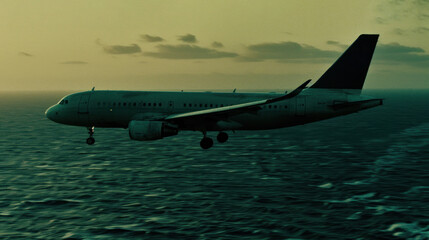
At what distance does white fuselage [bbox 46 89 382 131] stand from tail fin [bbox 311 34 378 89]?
76 centimetres

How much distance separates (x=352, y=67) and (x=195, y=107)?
14839 millimetres

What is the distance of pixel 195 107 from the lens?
135ft

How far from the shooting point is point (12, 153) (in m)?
43.4

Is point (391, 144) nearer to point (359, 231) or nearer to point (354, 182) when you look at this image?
point (354, 182)

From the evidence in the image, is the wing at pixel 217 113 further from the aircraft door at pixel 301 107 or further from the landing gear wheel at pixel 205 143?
the aircraft door at pixel 301 107

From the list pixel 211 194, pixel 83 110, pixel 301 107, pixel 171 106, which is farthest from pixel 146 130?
pixel 301 107

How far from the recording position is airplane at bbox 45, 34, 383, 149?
39.9 m

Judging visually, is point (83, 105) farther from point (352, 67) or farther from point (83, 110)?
point (352, 67)

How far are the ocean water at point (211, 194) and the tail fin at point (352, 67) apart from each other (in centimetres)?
701

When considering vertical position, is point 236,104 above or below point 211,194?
above

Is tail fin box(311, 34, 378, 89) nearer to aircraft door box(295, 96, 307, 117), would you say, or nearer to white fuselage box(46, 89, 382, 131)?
white fuselage box(46, 89, 382, 131)

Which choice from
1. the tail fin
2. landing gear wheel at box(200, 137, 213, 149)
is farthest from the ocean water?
the tail fin

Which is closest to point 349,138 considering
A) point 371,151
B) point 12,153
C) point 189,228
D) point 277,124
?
point 371,151

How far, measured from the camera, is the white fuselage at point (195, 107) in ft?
132
